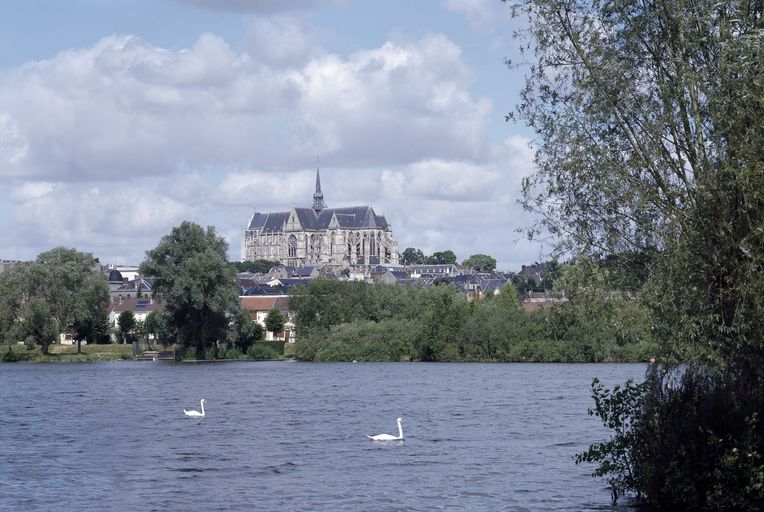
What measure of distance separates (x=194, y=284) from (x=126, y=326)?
163 ft

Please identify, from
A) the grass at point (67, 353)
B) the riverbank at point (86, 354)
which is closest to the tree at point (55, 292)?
the grass at point (67, 353)

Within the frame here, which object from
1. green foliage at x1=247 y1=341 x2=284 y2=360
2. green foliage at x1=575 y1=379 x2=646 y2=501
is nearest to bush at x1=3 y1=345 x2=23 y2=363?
green foliage at x1=247 y1=341 x2=284 y2=360

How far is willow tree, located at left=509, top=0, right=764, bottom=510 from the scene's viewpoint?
58.7 feet

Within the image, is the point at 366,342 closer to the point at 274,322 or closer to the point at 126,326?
the point at 126,326

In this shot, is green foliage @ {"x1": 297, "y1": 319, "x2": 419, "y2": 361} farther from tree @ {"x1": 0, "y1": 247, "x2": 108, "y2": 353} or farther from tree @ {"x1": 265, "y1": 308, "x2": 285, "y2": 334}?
tree @ {"x1": 265, "y1": 308, "x2": 285, "y2": 334}

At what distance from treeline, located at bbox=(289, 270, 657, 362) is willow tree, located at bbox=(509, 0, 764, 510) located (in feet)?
177

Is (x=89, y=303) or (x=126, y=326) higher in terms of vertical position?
(x=89, y=303)

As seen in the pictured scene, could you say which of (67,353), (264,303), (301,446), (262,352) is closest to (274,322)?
(264,303)

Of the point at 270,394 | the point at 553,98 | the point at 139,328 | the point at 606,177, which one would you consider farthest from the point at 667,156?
the point at 139,328

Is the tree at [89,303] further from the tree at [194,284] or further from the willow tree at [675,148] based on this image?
the willow tree at [675,148]

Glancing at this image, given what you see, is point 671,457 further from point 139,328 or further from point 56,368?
point 139,328

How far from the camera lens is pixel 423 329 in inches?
3809

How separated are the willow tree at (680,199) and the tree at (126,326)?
120 meters

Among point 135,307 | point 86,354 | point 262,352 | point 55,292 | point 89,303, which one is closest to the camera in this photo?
point 55,292
